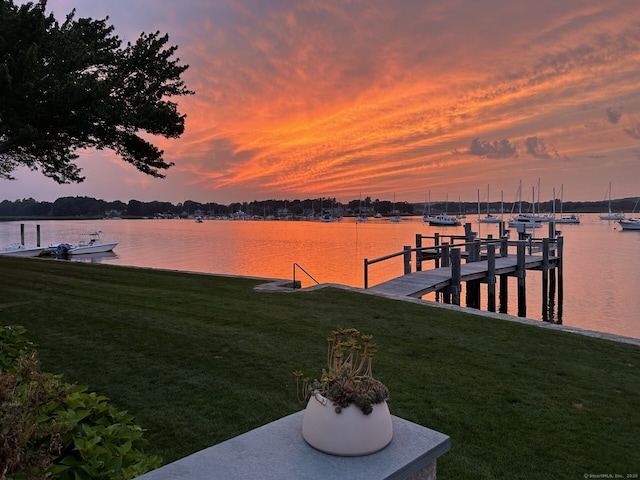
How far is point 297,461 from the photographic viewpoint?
265 cm

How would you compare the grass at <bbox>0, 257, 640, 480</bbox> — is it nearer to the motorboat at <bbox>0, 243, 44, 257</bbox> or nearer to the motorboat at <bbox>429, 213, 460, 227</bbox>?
the motorboat at <bbox>0, 243, 44, 257</bbox>

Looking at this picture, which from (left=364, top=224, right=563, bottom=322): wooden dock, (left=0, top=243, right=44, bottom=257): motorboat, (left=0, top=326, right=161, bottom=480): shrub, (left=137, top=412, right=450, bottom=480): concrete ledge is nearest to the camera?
(left=0, top=326, right=161, bottom=480): shrub

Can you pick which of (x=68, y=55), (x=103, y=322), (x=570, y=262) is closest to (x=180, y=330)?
(x=103, y=322)

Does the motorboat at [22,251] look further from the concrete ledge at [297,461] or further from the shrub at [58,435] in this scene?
the concrete ledge at [297,461]

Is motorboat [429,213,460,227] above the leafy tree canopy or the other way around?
the other way around

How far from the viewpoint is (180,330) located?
841cm

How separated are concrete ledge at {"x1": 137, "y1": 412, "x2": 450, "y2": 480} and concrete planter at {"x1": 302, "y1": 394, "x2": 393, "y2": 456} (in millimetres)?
47

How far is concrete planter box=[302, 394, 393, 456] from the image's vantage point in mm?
2695

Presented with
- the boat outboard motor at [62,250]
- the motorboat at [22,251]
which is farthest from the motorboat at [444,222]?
the motorboat at [22,251]

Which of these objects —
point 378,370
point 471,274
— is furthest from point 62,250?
point 378,370

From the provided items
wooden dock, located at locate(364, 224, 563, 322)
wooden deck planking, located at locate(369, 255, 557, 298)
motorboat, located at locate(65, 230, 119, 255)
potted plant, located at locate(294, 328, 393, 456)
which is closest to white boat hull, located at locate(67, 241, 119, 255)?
motorboat, located at locate(65, 230, 119, 255)

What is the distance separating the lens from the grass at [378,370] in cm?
432

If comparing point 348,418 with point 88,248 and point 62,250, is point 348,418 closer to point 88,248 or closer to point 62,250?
point 62,250

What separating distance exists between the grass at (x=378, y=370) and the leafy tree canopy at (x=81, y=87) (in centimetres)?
401
